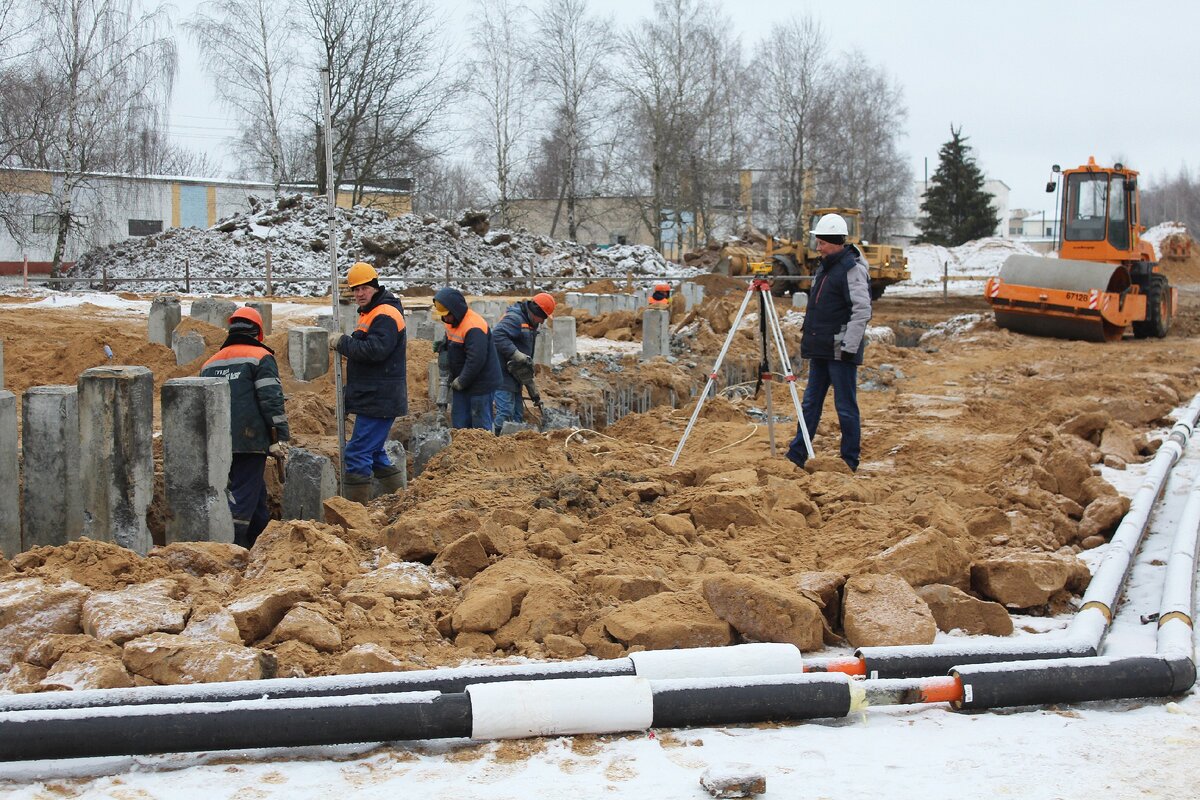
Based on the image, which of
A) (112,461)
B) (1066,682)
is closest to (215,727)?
(1066,682)


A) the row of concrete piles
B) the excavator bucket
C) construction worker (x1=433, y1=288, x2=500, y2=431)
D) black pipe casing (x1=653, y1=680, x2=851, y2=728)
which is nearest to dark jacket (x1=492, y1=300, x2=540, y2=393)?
construction worker (x1=433, y1=288, x2=500, y2=431)

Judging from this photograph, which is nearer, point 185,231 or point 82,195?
point 185,231

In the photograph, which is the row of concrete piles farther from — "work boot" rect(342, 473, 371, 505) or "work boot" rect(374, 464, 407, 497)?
"work boot" rect(374, 464, 407, 497)

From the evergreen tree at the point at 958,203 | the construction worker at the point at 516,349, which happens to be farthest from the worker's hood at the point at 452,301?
the evergreen tree at the point at 958,203

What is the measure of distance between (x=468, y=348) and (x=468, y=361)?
0.31 feet

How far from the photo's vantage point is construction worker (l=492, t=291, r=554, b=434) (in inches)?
353

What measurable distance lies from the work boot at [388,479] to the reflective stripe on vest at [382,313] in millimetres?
865

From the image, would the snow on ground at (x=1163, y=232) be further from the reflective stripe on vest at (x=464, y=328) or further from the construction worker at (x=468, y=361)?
the reflective stripe on vest at (x=464, y=328)

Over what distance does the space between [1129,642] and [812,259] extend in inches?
907

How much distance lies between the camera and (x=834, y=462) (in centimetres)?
675

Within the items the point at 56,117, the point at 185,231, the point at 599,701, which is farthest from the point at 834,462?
the point at 185,231

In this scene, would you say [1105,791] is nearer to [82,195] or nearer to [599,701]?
[599,701]

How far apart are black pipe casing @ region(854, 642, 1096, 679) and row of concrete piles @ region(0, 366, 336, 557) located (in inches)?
135

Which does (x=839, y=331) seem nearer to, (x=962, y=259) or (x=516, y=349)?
(x=516, y=349)
